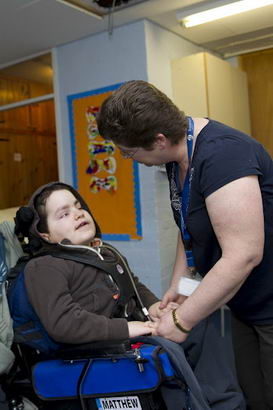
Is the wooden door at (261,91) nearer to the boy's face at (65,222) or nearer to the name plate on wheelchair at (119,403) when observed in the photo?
the boy's face at (65,222)

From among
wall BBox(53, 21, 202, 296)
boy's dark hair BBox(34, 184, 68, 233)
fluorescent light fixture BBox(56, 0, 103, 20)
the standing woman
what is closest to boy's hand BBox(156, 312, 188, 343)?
the standing woman

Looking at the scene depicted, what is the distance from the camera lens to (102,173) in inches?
118

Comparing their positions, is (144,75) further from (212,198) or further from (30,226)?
(212,198)

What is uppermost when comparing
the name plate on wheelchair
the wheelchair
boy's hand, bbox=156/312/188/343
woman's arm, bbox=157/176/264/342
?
woman's arm, bbox=157/176/264/342

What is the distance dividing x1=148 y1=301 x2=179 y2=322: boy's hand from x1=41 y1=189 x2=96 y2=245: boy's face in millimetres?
348

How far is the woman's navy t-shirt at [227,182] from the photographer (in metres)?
1.05

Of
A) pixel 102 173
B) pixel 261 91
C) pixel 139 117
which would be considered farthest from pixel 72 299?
pixel 261 91

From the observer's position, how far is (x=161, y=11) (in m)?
2.58

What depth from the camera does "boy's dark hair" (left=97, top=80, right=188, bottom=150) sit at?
107cm

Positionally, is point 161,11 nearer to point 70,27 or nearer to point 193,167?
point 70,27

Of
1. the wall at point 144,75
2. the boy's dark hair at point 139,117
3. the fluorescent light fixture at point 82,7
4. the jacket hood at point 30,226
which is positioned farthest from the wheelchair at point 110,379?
the fluorescent light fixture at point 82,7

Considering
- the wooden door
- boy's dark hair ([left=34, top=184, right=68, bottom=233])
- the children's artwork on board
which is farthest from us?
the wooden door

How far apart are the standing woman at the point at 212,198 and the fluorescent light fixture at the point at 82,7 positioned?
1.54 m

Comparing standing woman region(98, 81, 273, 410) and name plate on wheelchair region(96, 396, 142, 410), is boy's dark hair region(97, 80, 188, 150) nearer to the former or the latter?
standing woman region(98, 81, 273, 410)
